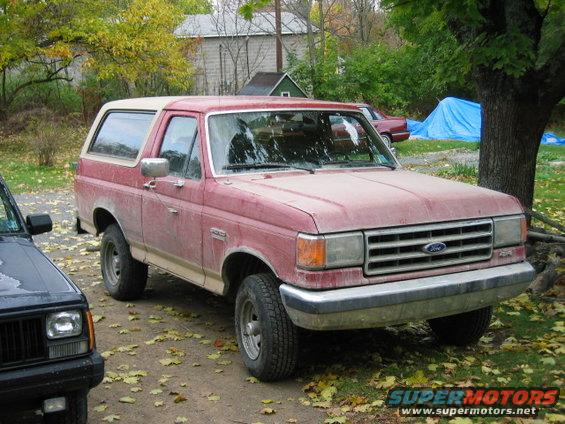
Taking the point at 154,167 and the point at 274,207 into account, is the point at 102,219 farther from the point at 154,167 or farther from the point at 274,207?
the point at 274,207

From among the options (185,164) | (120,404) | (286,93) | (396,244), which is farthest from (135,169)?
(286,93)

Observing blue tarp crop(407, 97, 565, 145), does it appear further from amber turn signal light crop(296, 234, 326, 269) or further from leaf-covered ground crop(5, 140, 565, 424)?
amber turn signal light crop(296, 234, 326, 269)

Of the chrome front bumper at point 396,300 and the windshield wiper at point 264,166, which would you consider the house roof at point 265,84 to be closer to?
the windshield wiper at point 264,166

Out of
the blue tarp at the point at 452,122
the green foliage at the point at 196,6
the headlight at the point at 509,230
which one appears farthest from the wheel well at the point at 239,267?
the green foliage at the point at 196,6

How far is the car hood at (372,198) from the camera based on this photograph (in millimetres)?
4883

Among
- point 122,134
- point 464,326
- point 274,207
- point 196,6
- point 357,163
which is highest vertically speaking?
point 196,6

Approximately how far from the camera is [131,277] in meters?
7.51

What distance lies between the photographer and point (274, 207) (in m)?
5.10

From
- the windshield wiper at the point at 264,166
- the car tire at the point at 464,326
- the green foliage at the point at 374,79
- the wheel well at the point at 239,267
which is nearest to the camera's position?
the wheel well at the point at 239,267

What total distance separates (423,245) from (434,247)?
3.2 inches

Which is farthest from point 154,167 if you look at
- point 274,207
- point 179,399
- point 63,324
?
point 63,324

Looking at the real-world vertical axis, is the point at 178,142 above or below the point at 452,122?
above

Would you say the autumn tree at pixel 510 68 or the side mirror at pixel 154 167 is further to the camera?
the autumn tree at pixel 510 68

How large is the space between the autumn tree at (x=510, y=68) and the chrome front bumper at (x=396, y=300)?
2600 mm
